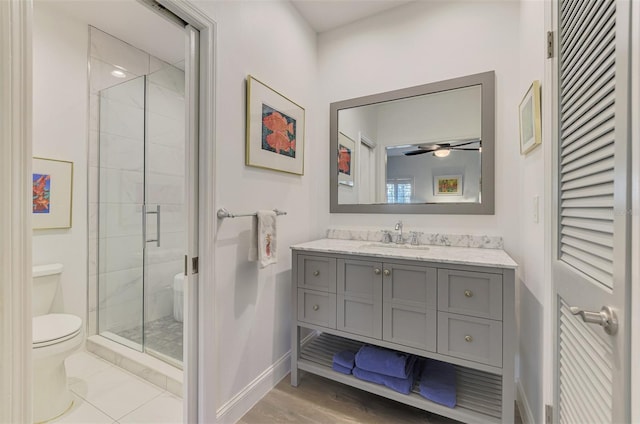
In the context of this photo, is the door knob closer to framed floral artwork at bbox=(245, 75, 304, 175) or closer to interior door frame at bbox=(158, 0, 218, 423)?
interior door frame at bbox=(158, 0, 218, 423)

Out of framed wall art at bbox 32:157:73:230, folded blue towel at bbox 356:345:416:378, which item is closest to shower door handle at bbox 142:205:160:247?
framed wall art at bbox 32:157:73:230

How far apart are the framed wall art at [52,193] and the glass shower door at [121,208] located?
0.72 ft

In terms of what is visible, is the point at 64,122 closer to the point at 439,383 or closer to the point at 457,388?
the point at 439,383

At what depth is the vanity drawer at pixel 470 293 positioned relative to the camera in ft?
4.30

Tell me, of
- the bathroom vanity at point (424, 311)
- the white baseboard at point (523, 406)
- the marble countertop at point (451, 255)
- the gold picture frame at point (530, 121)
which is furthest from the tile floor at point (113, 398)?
the gold picture frame at point (530, 121)

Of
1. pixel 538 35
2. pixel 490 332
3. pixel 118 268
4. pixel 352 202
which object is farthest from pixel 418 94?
pixel 118 268

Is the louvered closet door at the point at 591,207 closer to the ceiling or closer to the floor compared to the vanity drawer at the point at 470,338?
closer to the ceiling

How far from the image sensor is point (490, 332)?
4.34ft

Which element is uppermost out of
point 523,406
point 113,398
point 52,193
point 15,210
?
point 52,193

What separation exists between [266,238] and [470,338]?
46.5 inches

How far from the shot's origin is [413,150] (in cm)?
203

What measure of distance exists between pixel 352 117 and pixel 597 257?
1.82 m

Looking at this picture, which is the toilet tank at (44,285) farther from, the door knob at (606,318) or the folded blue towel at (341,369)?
the door knob at (606,318)

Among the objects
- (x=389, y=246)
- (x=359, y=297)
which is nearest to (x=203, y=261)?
(x=359, y=297)
